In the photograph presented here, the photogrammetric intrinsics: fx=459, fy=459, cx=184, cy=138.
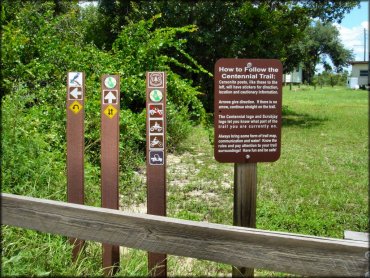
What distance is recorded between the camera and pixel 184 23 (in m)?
14.6

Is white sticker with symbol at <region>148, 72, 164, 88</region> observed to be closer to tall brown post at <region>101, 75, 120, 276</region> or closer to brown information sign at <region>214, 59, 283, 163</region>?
tall brown post at <region>101, 75, 120, 276</region>

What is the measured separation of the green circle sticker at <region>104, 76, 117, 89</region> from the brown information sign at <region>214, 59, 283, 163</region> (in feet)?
2.42

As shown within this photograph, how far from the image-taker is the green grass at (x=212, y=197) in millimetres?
3279

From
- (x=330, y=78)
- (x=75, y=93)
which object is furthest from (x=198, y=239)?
(x=330, y=78)

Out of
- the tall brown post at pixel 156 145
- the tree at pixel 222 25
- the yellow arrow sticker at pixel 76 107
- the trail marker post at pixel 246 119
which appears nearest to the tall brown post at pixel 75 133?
the yellow arrow sticker at pixel 76 107

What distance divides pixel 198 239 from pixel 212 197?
10.8 feet

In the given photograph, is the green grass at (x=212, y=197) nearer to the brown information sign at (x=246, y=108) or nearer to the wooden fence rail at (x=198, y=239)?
the wooden fence rail at (x=198, y=239)

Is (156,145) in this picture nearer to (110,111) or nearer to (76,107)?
(110,111)

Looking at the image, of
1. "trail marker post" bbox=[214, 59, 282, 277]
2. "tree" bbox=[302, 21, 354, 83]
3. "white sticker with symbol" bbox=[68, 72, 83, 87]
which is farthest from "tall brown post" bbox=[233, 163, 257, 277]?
"tree" bbox=[302, 21, 354, 83]

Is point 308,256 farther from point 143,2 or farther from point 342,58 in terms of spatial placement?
point 342,58

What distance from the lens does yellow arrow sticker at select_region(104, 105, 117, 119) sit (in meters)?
3.15

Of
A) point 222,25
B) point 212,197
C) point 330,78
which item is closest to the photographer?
point 212,197

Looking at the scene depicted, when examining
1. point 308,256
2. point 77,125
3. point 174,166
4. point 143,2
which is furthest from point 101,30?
point 308,256

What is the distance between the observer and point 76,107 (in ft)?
10.5
